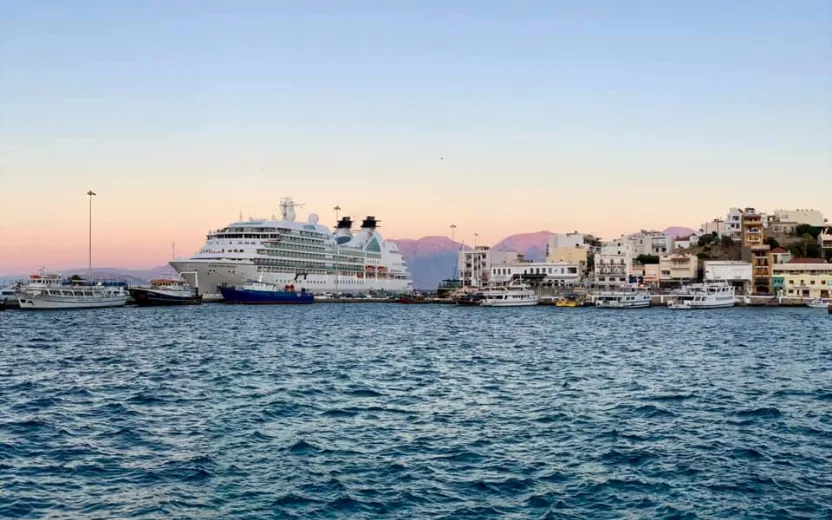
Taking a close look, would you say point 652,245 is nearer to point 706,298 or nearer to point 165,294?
point 706,298

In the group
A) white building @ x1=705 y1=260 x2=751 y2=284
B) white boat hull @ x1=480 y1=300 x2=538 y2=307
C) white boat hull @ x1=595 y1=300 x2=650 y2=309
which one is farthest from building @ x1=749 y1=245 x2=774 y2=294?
white boat hull @ x1=480 y1=300 x2=538 y2=307

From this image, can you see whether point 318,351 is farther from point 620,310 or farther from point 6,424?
point 620,310

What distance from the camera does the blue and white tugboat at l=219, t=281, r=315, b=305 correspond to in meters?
101

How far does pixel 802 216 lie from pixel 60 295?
122966 millimetres

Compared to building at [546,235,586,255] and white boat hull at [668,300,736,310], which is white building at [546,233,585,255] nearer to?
building at [546,235,586,255]

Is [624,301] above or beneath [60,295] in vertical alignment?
beneath

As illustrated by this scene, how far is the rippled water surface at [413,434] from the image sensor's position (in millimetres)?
13336

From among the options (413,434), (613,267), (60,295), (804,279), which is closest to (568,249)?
(613,267)

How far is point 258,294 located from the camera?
333 feet

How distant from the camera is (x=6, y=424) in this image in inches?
756

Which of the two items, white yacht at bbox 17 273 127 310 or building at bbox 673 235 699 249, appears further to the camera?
building at bbox 673 235 699 249

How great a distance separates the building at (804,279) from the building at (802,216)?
29.1 m

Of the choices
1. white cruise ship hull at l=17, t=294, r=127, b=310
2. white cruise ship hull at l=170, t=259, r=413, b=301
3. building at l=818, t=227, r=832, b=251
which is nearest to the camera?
white cruise ship hull at l=17, t=294, r=127, b=310

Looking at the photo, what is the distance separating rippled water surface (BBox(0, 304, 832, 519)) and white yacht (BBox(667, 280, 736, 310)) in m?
61.1
